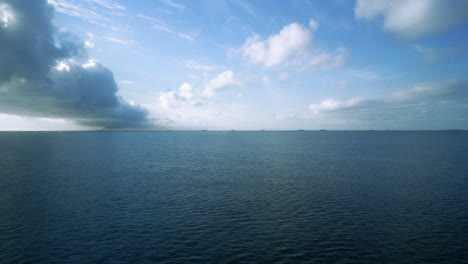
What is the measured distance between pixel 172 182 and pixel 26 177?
3928 centimetres

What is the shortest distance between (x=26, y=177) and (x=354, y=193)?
80.4m

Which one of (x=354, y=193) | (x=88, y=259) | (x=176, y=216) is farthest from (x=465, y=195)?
(x=88, y=259)

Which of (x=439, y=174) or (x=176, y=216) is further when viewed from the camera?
(x=439, y=174)

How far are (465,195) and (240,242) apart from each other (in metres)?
48.6

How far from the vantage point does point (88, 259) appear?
24.2 m

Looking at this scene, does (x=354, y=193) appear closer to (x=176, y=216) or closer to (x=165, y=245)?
→ (x=176, y=216)

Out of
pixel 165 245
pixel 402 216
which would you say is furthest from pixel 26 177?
pixel 402 216

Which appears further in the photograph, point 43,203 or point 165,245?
point 43,203

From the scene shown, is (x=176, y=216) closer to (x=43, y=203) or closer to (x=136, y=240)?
(x=136, y=240)

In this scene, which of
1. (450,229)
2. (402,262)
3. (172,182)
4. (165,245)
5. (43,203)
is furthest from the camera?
(172,182)

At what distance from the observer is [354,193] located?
47781 mm

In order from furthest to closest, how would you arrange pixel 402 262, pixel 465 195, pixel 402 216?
pixel 465 195 < pixel 402 216 < pixel 402 262

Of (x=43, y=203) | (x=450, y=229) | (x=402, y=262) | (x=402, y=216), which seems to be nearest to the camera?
(x=402, y=262)

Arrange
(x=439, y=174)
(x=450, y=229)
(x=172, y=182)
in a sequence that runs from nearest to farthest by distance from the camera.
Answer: (x=450, y=229) → (x=172, y=182) → (x=439, y=174)
